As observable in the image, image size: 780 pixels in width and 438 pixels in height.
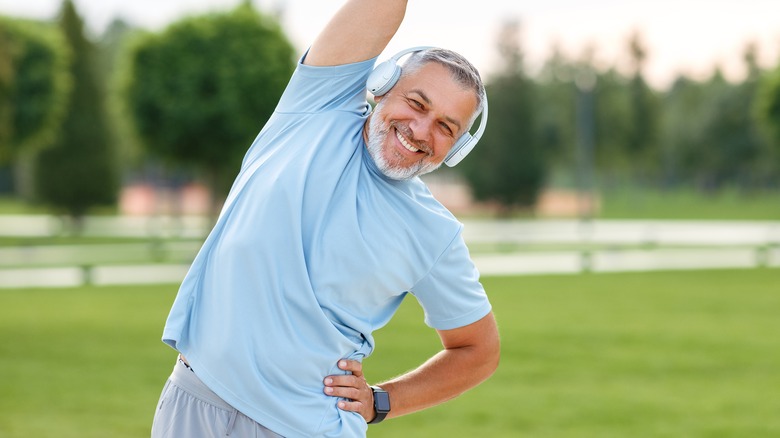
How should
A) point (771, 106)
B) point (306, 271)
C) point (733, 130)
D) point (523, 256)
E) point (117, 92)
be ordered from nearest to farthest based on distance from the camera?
point (306, 271), point (523, 256), point (117, 92), point (771, 106), point (733, 130)

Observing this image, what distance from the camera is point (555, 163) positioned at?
8694 cm

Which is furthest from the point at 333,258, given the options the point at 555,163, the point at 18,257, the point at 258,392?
the point at 555,163

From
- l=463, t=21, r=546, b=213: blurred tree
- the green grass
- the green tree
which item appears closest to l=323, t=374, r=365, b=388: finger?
the green grass

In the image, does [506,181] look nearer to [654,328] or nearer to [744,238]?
[744,238]

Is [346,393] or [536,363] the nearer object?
[346,393]

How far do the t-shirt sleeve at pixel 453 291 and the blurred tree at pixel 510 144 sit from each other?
56444 millimetres

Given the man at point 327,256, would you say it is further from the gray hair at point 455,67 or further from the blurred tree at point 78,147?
the blurred tree at point 78,147

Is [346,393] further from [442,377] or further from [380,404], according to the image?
[442,377]

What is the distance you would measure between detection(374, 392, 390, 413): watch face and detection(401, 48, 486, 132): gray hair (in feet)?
2.38

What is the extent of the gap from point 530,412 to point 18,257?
20.4 meters

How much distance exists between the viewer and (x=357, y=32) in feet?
9.31

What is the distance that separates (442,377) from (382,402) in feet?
0.67

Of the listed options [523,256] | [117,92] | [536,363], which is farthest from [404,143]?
[117,92]

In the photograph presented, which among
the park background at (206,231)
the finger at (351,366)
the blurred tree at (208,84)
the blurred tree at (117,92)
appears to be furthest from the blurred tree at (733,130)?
the finger at (351,366)
